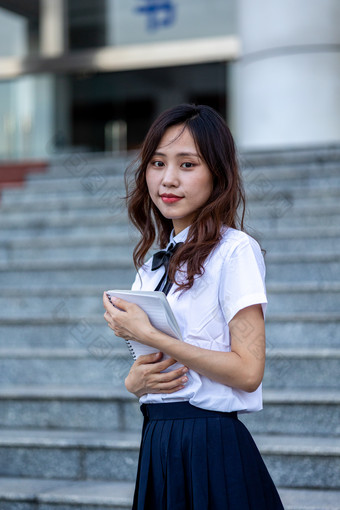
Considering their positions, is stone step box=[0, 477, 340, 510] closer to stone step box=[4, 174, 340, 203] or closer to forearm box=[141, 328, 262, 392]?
forearm box=[141, 328, 262, 392]

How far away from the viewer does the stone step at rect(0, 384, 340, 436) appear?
3.68 metres

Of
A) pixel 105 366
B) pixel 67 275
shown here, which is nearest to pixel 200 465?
pixel 105 366

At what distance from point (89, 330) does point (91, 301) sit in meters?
0.43

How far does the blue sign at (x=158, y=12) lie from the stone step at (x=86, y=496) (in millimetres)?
8844

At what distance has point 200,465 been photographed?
1.90m

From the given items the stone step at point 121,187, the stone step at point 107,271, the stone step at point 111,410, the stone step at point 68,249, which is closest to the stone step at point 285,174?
the stone step at point 121,187

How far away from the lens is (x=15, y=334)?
4.77m

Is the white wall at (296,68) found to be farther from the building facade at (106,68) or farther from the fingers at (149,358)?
the fingers at (149,358)

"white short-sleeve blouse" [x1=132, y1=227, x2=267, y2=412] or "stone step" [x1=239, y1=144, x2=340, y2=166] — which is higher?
"stone step" [x1=239, y1=144, x2=340, y2=166]

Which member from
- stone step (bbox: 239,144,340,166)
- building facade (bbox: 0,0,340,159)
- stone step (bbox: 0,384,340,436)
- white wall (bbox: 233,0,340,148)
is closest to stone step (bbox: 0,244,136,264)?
stone step (bbox: 0,384,340,436)

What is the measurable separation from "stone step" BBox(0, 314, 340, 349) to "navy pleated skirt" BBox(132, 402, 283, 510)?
7.50 ft

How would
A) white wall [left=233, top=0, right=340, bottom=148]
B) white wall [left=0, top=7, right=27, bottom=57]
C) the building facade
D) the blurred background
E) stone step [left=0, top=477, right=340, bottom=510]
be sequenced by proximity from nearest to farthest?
stone step [left=0, top=477, right=340, bottom=510]
the blurred background
white wall [left=233, top=0, right=340, bottom=148]
the building facade
white wall [left=0, top=7, right=27, bottom=57]

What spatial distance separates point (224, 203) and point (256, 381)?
469 millimetres

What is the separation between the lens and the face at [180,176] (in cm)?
194
